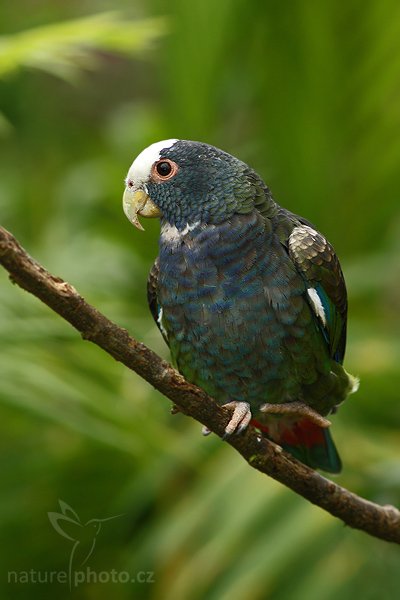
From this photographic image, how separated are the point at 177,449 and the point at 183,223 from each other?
882 mm

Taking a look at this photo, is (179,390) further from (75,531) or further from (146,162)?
(75,531)

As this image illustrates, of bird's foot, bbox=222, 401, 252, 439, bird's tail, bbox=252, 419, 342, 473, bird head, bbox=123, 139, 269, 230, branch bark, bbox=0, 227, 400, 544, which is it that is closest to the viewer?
branch bark, bbox=0, 227, 400, 544

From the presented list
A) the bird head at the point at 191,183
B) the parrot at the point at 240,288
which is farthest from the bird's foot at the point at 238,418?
the bird head at the point at 191,183

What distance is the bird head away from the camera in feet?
7.13

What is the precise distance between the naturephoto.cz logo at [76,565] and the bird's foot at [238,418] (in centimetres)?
96

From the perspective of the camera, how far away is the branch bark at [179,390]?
1509 millimetres

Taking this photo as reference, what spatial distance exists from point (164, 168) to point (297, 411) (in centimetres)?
69

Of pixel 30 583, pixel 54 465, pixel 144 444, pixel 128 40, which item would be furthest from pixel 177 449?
pixel 128 40

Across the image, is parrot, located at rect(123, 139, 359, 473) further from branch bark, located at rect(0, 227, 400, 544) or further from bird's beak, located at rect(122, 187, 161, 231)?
branch bark, located at rect(0, 227, 400, 544)

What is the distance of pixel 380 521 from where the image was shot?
81.4 inches

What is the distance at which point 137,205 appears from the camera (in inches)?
87.9

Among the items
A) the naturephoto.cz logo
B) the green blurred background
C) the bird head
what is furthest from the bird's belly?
the naturephoto.cz logo

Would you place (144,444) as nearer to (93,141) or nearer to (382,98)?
(382,98)

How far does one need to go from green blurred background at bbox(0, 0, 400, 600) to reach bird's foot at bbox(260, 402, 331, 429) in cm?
46
